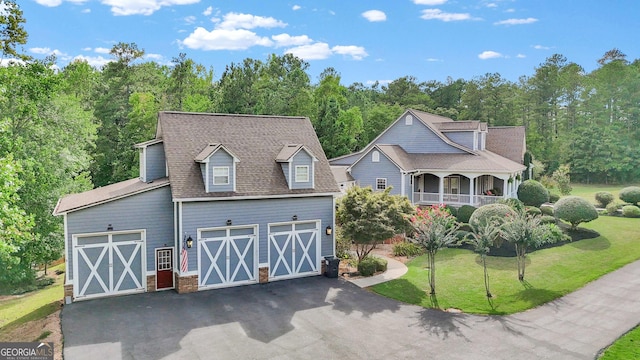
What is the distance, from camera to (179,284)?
57.3 ft

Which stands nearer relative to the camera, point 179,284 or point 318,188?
point 179,284

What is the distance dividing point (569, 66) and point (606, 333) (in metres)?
69.1

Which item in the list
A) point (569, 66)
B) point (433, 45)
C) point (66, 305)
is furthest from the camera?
point (569, 66)

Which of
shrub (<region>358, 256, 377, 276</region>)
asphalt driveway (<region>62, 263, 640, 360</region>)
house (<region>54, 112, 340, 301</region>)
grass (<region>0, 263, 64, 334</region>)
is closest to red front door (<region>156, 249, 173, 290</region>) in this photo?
house (<region>54, 112, 340, 301</region>)

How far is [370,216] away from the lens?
65.9ft

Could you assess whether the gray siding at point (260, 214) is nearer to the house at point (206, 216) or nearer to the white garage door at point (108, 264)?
the house at point (206, 216)

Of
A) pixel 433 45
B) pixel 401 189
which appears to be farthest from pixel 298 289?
pixel 433 45

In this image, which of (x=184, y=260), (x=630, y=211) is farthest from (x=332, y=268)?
(x=630, y=211)

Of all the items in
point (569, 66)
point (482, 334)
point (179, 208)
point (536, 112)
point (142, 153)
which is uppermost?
point (569, 66)

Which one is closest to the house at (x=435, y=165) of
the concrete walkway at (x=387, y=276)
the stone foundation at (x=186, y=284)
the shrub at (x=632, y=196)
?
the shrub at (x=632, y=196)

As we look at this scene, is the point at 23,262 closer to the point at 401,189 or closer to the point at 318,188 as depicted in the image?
the point at 318,188

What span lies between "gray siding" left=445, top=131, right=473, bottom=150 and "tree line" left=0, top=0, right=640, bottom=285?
15.9 meters

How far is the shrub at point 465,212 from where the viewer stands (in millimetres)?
28711

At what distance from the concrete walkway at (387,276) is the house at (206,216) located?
2.28 metres
